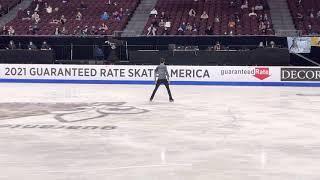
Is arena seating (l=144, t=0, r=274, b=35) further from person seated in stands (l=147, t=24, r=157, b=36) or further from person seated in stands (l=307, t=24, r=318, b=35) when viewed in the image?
person seated in stands (l=307, t=24, r=318, b=35)

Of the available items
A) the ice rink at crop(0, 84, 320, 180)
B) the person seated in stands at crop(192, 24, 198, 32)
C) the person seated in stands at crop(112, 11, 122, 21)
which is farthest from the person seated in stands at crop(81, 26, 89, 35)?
the ice rink at crop(0, 84, 320, 180)

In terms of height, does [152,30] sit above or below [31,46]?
above

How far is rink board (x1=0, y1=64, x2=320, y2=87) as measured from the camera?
904 inches

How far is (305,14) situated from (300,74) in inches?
324

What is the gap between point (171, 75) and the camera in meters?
23.4

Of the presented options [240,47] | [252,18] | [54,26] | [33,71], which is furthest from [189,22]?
[33,71]

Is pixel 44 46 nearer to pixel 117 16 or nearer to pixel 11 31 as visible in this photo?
pixel 11 31

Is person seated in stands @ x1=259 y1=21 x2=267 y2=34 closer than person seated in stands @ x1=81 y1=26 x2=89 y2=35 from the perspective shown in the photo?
Yes

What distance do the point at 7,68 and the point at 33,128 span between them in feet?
46.2

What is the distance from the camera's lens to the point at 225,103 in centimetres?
1659

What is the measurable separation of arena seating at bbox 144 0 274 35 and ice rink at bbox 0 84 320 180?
9947 millimetres

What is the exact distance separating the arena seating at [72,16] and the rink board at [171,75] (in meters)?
4.98

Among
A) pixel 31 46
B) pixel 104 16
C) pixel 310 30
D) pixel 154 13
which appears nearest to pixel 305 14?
→ pixel 310 30

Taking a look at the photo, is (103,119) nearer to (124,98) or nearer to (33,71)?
(124,98)
